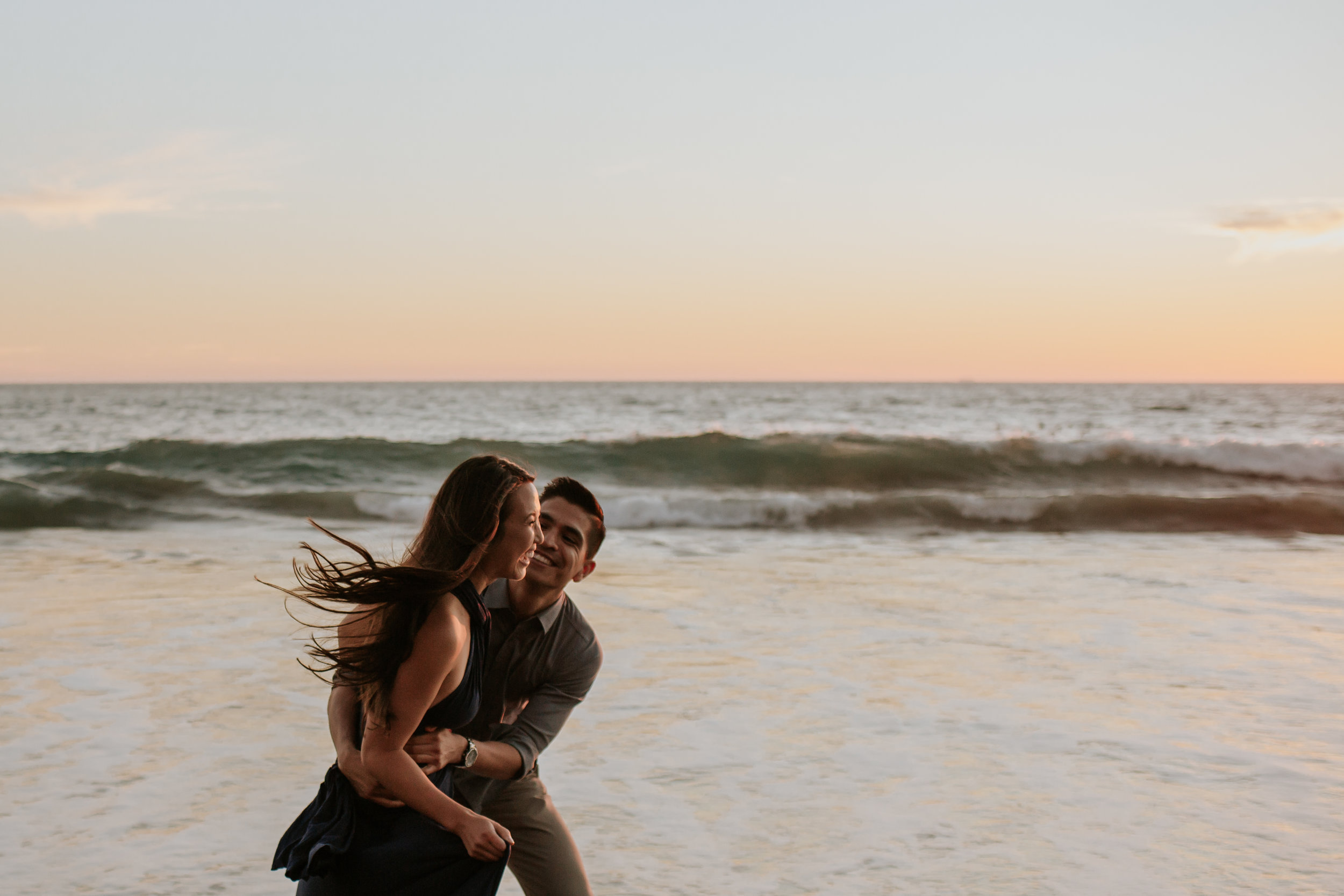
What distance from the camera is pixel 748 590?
824cm

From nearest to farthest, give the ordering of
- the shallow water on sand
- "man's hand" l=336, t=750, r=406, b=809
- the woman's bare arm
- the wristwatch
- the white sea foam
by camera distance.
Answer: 1. the woman's bare arm
2. "man's hand" l=336, t=750, r=406, b=809
3. the wristwatch
4. the shallow water on sand
5. the white sea foam

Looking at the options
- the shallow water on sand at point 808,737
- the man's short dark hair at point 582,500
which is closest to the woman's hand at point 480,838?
the man's short dark hair at point 582,500

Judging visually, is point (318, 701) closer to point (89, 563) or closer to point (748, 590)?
point (748, 590)

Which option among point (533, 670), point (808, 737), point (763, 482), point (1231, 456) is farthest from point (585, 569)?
point (1231, 456)

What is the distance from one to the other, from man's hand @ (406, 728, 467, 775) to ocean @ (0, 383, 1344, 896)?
1.53 metres

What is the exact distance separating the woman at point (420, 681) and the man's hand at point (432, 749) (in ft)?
0.07

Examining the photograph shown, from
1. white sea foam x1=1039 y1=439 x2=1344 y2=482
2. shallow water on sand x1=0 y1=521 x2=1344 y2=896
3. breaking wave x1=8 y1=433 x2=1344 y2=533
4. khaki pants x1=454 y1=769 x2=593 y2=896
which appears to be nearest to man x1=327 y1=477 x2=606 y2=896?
khaki pants x1=454 y1=769 x2=593 y2=896

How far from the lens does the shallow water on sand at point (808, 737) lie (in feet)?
11.6

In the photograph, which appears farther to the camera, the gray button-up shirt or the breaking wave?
the breaking wave

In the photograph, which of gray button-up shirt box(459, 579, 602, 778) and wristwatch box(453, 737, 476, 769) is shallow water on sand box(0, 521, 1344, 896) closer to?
gray button-up shirt box(459, 579, 602, 778)

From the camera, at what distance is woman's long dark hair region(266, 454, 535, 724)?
1973mm

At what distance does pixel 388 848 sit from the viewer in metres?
2.07

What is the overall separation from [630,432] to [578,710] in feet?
78.2

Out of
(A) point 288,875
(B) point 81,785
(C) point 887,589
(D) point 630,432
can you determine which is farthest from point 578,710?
(D) point 630,432
